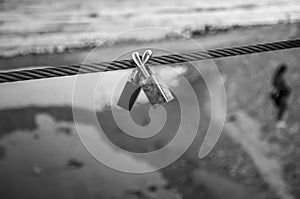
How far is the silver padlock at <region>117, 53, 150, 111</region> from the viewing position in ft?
2.57

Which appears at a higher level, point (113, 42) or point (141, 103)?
point (113, 42)

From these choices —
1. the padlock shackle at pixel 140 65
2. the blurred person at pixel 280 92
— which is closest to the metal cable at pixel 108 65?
the padlock shackle at pixel 140 65

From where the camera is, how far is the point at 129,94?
820 millimetres

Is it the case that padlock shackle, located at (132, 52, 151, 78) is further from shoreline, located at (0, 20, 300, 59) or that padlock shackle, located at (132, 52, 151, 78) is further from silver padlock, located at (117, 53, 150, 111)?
shoreline, located at (0, 20, 300, 59)

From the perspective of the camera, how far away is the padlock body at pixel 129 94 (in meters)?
0.81

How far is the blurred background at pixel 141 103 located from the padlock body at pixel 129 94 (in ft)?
0.25

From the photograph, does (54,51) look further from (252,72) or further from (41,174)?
(252,72)

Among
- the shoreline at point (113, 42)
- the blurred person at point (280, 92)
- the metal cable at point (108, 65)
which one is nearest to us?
the metal cable at point (108, 65)

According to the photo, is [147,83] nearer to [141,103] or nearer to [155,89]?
[155,89]

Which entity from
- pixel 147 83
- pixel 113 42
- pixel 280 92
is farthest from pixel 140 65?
pixel 280 92

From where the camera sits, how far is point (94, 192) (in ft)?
3.21

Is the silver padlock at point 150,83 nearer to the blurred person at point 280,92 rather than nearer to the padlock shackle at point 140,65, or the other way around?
the padlock shackle at point 140,65

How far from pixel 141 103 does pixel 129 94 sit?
11 centimetres

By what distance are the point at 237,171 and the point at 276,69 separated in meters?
0.29
